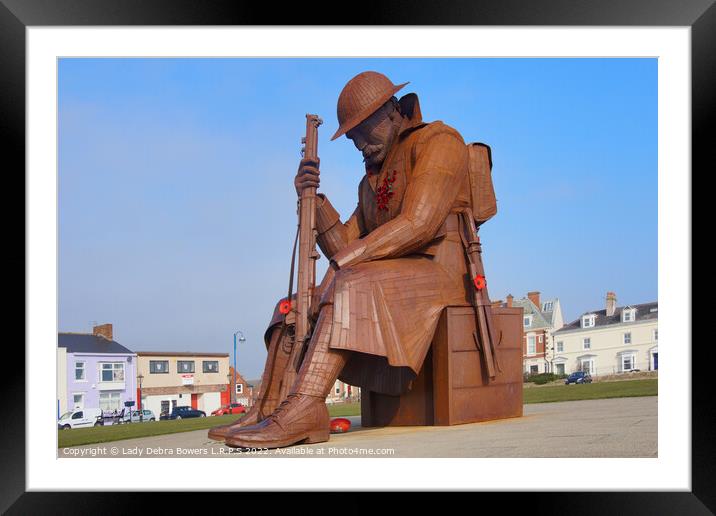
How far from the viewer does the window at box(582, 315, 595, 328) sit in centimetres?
1661

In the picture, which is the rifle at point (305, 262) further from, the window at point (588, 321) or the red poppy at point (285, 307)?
the window at point (588, 321)

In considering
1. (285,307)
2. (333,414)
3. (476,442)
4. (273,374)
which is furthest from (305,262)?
(333,414)

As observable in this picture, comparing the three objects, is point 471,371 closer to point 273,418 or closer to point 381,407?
point 381,407

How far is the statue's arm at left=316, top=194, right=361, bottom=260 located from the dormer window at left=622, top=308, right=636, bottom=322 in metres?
7.63

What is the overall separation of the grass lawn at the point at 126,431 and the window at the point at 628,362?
7.87 metres

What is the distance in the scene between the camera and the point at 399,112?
32.4 feet

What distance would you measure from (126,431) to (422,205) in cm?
505

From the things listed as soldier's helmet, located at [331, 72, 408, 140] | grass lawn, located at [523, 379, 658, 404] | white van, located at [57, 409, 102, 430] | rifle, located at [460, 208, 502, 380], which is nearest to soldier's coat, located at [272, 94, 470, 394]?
rifle, located at [460, 208, 502, 380]

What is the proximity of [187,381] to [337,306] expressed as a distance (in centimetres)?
676

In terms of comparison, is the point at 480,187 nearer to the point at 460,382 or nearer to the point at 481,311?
the point at 481,311

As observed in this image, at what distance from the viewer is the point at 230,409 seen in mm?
14297

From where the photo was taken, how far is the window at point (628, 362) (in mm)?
16172

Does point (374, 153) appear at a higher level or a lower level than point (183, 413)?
higher

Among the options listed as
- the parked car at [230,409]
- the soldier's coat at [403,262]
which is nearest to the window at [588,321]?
the parked car at [230,409]
